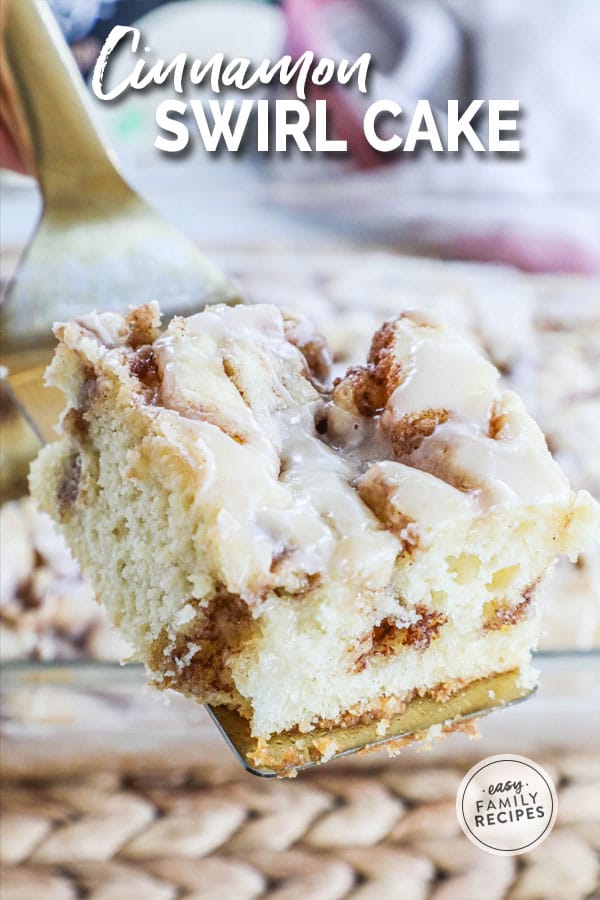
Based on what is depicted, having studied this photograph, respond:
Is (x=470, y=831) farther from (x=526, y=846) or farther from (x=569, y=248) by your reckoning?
(x=569, y=248)

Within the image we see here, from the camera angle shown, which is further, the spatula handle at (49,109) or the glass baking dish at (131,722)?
the spatula handle at (49,109)

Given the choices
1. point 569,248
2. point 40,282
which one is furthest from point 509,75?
point 40,282

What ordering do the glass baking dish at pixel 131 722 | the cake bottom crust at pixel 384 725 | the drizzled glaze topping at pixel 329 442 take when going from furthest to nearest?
the glass baking dish at pixel 131 722 < the cake bottom crust at pixel 384 725 < the drizzled glaze topping at pixel 329 442

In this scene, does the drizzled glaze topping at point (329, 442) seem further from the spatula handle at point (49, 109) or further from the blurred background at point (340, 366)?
the spatula handle at point (49, 109)

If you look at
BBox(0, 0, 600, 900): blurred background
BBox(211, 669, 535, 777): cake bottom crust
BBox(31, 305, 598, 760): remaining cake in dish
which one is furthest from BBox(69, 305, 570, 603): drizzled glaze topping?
BBox(0, 0, 600, 900): blurred background

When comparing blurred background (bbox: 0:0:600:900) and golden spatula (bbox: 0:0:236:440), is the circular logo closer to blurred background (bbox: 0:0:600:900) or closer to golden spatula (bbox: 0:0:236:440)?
blurred background (bbox: 0:0:600:900)

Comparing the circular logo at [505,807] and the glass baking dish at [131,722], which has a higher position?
the glass baking dish at [131,722]

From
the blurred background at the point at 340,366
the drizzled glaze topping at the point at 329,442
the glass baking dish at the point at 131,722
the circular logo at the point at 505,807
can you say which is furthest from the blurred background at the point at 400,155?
the circular logo at the point at 505,807
